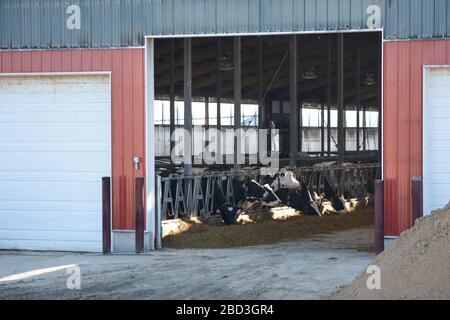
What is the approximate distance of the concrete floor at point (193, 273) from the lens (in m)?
11.7

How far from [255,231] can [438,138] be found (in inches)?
237

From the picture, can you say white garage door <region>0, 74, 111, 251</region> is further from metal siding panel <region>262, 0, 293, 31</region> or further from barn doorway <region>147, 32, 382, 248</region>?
metal siding panel <region>262, 0, 293, 31</region>

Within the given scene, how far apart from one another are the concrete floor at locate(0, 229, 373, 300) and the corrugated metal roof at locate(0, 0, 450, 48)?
155 inches

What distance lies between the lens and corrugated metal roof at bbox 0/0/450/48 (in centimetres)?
1477

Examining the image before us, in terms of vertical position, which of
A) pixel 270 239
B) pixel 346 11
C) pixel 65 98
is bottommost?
pixel 270 239

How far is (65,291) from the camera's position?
12.0 m

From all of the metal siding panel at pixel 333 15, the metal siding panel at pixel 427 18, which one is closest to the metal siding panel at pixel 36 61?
the metal siding panel at pixel 333 15

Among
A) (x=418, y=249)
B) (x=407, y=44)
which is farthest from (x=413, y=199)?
(x=418, y=249)

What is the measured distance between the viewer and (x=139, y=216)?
1609 cm

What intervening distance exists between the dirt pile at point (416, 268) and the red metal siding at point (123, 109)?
21.4ft

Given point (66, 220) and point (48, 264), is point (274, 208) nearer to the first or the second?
point (66, 220)

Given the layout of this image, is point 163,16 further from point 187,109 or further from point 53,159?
point 187,109

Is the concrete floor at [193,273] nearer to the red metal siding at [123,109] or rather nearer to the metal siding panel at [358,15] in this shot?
the red metal siding at [123,109]
